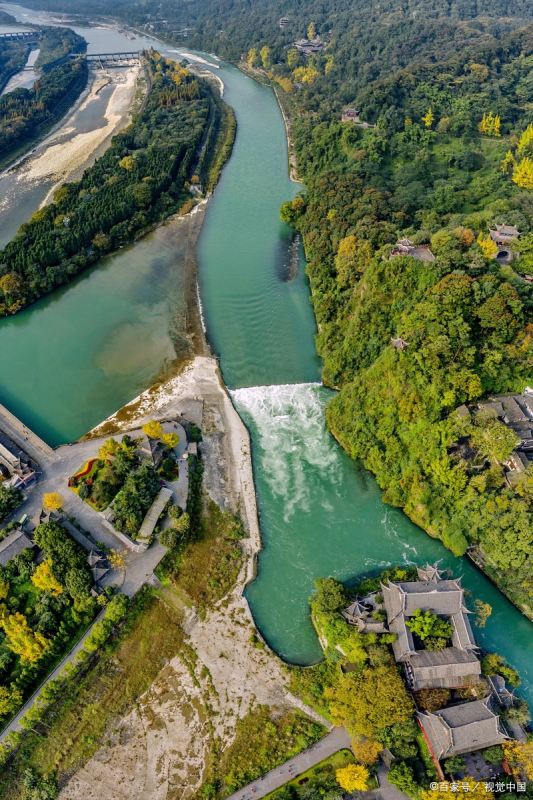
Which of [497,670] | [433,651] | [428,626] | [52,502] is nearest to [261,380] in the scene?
[52,502]

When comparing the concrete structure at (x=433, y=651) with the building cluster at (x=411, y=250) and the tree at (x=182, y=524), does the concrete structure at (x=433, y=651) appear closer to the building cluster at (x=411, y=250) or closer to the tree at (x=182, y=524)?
the tree at (x=182, y=524)

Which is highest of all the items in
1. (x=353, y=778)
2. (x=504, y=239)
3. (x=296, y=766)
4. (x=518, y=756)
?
(x=504, y=239)

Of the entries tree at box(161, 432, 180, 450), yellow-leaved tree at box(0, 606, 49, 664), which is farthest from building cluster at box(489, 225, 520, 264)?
yellow-leaved tree at box(0, 606, 49, 664)

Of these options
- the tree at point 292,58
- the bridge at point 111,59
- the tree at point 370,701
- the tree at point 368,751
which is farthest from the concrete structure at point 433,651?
the bridge at point 111,59

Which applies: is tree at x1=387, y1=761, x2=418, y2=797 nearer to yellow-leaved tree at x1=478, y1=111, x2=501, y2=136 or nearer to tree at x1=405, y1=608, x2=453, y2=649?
tree at x1=405, y1=608, x2=453, y2=649

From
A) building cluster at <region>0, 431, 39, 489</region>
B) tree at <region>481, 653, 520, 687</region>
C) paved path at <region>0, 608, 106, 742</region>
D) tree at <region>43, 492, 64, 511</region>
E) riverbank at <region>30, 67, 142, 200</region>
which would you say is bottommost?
tree at <region>481, 653, 520, 687</region>

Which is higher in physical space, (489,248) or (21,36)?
(21,36)

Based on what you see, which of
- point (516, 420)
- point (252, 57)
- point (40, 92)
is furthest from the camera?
point (252, 57)

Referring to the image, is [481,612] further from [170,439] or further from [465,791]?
[170,439]
